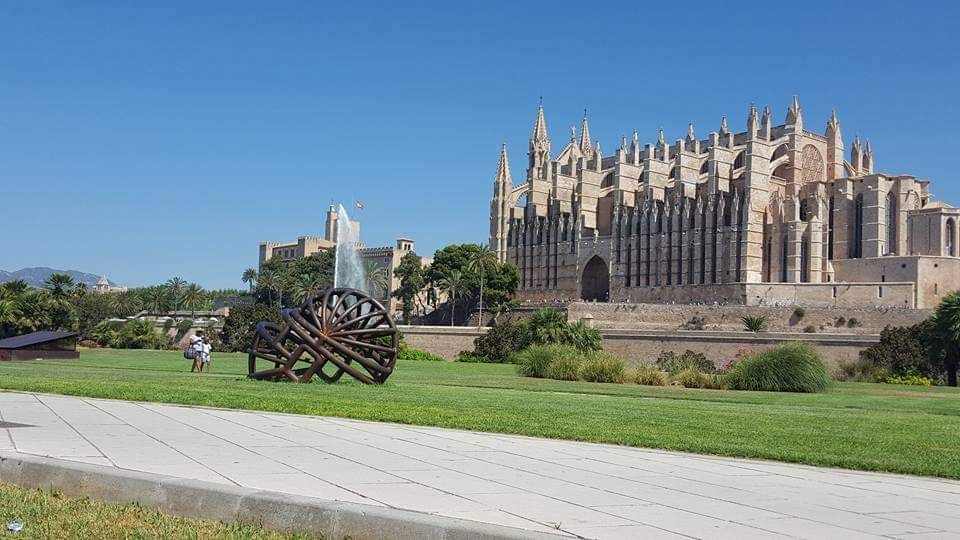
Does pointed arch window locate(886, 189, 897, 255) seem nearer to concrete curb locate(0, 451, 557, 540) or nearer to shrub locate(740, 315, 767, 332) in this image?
shrub locate(740, 315, 767, 332)

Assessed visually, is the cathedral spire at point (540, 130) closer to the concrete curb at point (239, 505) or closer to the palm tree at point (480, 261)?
the palm tree at point (480, 261)

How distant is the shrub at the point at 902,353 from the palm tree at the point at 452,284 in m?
41.9

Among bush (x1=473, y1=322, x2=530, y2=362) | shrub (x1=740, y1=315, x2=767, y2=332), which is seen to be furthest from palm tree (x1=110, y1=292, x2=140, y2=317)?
shrub (x1=740, y1=315, x2=767, y2=332)

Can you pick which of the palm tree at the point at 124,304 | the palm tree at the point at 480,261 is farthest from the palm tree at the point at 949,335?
→ the palm tree at the point at 124,304

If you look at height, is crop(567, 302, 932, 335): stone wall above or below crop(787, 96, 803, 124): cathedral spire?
below

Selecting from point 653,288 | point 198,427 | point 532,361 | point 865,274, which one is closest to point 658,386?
point 532,361

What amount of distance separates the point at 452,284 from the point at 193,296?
3190 centimetres

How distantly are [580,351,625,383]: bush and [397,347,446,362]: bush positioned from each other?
22.3 metres

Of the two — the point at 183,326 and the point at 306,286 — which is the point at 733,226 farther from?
the point at 183,326

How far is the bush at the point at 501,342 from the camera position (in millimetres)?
52544

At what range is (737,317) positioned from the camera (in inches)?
2336

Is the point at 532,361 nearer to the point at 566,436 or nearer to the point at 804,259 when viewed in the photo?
the point at 566,436

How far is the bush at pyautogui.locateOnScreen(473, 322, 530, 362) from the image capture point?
52.5 m

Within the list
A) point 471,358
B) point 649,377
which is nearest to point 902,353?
point 649,377
